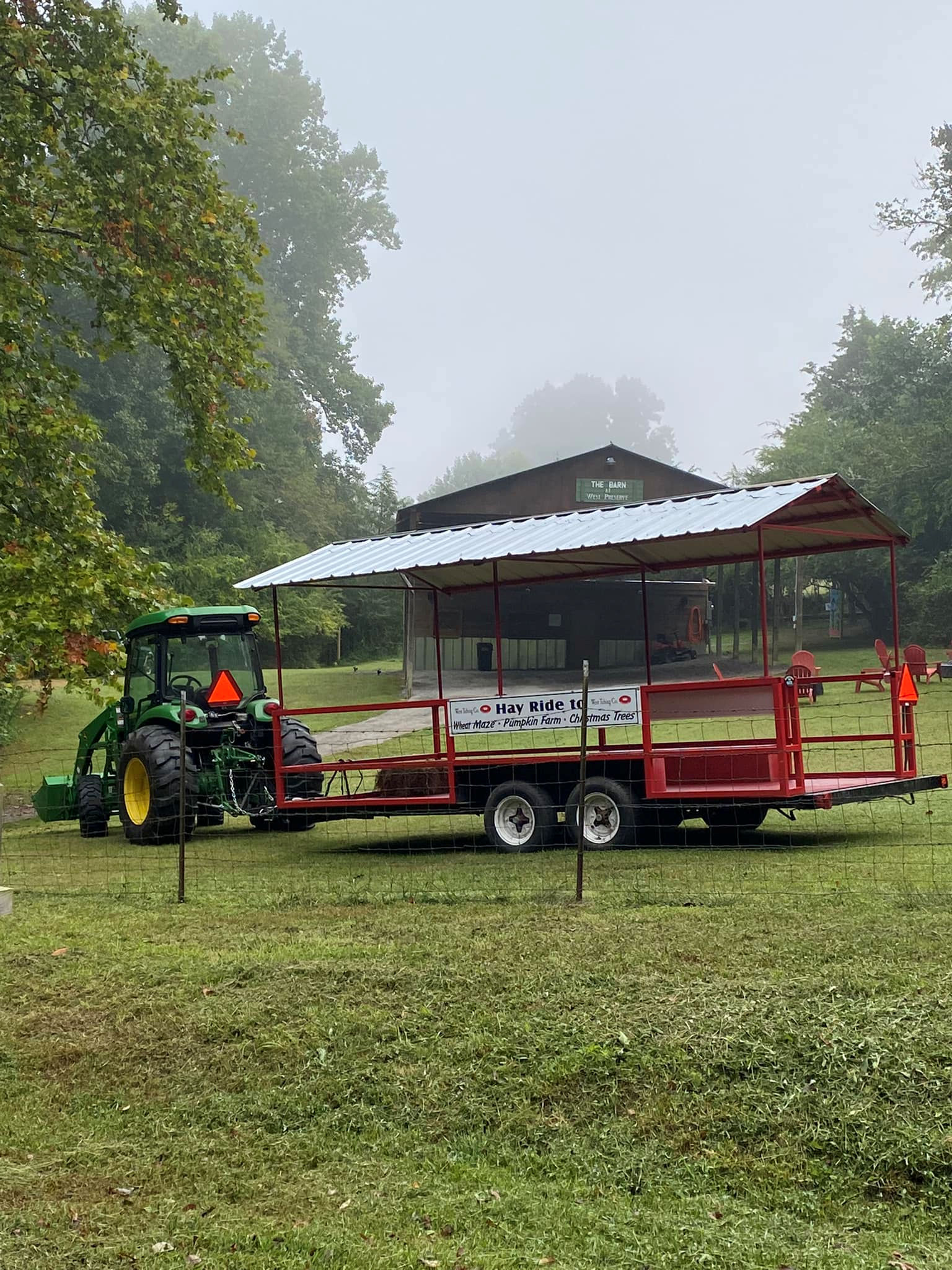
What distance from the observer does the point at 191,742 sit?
12.7m

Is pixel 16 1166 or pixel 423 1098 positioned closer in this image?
pixel 16 1166

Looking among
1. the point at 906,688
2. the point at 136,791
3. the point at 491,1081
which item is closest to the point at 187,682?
the point at 136,791

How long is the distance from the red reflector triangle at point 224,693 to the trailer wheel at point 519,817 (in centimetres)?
381

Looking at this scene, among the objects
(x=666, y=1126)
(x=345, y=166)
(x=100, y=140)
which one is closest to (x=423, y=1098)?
(x=666, y=1126)

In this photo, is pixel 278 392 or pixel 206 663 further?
pixel 278 392

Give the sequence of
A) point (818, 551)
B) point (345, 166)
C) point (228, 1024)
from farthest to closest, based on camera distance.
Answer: point (345, 166) → point (818, 551) → point (228, 1024)

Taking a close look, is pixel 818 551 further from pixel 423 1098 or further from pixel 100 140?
pixel 100 140

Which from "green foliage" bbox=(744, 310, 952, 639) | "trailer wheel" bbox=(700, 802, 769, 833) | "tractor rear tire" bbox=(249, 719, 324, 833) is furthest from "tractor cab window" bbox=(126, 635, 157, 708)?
"green foliage" bbox=(744, 310, 952, 639)

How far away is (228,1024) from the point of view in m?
5.50

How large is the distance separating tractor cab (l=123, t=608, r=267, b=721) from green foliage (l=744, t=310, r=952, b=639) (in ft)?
81.1

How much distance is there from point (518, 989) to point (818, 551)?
7.35 meters

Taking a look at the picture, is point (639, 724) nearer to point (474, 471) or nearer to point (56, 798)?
point (56, 798)

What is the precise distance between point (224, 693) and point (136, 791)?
1434 mm

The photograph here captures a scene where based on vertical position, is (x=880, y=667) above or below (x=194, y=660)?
below
